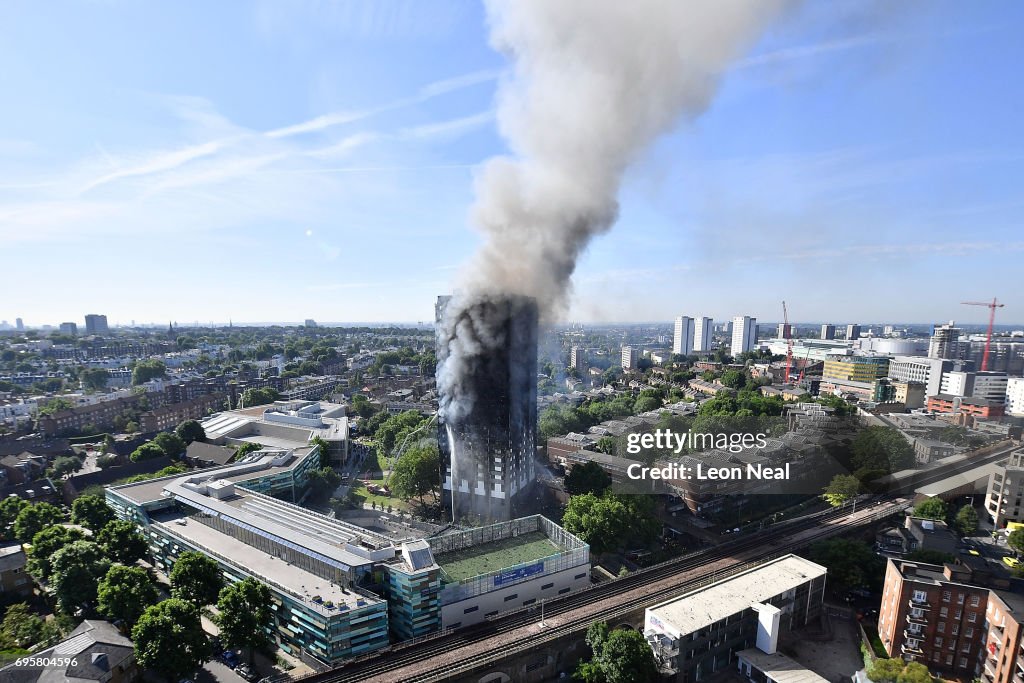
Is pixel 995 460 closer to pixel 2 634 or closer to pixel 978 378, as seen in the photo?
pixel 978 378

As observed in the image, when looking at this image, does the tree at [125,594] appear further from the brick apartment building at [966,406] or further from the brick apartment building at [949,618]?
the brick apartment building at [966,406]

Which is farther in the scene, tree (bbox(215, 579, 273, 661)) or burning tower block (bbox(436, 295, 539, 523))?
burning tower block (bbox(436, 295, 539, 523))

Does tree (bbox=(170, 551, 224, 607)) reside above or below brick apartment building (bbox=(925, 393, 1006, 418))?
above

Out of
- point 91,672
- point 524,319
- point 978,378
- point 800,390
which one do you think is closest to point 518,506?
point 524,319

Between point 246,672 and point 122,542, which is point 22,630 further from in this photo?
point 246,672

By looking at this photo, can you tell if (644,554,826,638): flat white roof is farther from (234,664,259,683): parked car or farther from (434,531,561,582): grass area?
(234,664,259,683): parked car

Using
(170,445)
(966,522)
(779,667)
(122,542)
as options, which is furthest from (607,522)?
(170,445)

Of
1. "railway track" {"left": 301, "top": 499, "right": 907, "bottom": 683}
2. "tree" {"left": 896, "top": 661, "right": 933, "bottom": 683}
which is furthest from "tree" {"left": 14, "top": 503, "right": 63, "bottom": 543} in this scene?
"tree" {"left": 896, "top": 661, "right": 933, "bottom": 683}
